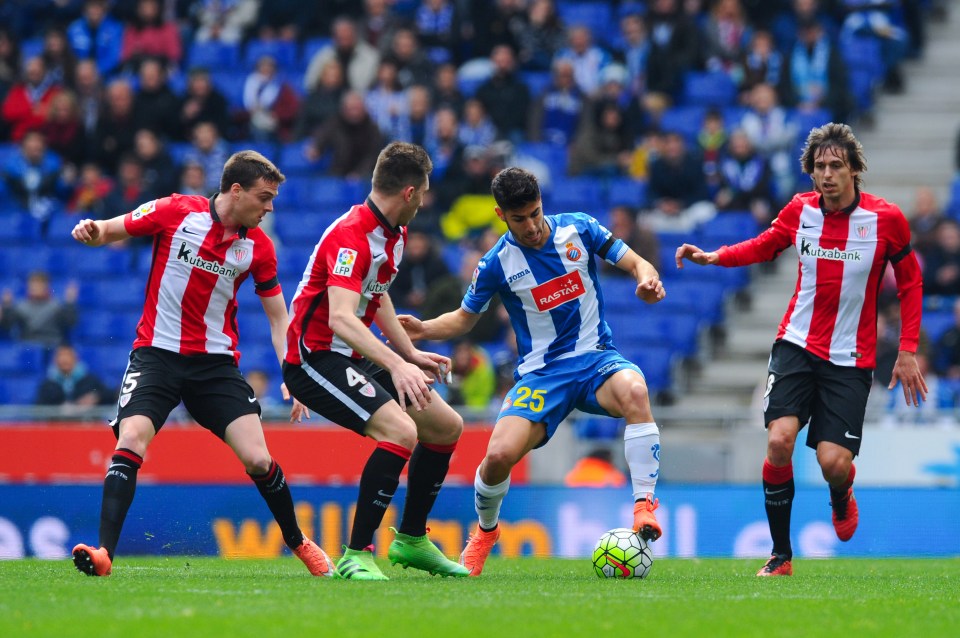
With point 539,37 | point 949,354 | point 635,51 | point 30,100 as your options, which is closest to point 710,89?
point 635,51

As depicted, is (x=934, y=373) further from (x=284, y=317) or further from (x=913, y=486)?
(x=284, y=317)

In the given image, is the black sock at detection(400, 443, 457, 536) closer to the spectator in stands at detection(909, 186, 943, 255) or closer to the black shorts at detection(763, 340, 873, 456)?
the black shorts at detection(763, 340, 873, 456)

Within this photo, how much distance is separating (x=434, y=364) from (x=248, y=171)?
1539 millimetres

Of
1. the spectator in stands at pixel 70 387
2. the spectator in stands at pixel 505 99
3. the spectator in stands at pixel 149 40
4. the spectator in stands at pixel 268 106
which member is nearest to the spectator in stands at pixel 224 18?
the spectator in stands at pixel 149 40

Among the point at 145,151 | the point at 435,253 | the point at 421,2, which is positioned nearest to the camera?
the point at 435,253

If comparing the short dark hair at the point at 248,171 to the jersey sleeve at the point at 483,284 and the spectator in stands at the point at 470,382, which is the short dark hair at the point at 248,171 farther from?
the spectator in stands at the point at 470,382

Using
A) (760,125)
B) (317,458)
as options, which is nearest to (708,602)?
(317,458)

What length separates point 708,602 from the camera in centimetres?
678

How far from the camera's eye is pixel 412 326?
8672 mm

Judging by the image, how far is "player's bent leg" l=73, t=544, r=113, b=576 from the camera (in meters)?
7.55

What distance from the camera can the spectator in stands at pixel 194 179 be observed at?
1734 centimetres

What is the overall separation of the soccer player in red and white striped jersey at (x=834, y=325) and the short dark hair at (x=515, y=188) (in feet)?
3.56

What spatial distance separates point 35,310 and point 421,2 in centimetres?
737

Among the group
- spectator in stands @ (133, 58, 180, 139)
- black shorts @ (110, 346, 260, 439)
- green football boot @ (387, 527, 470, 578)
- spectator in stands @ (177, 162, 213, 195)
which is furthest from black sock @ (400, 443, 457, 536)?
spectator in stands @ (133, 58, 180, 139)
